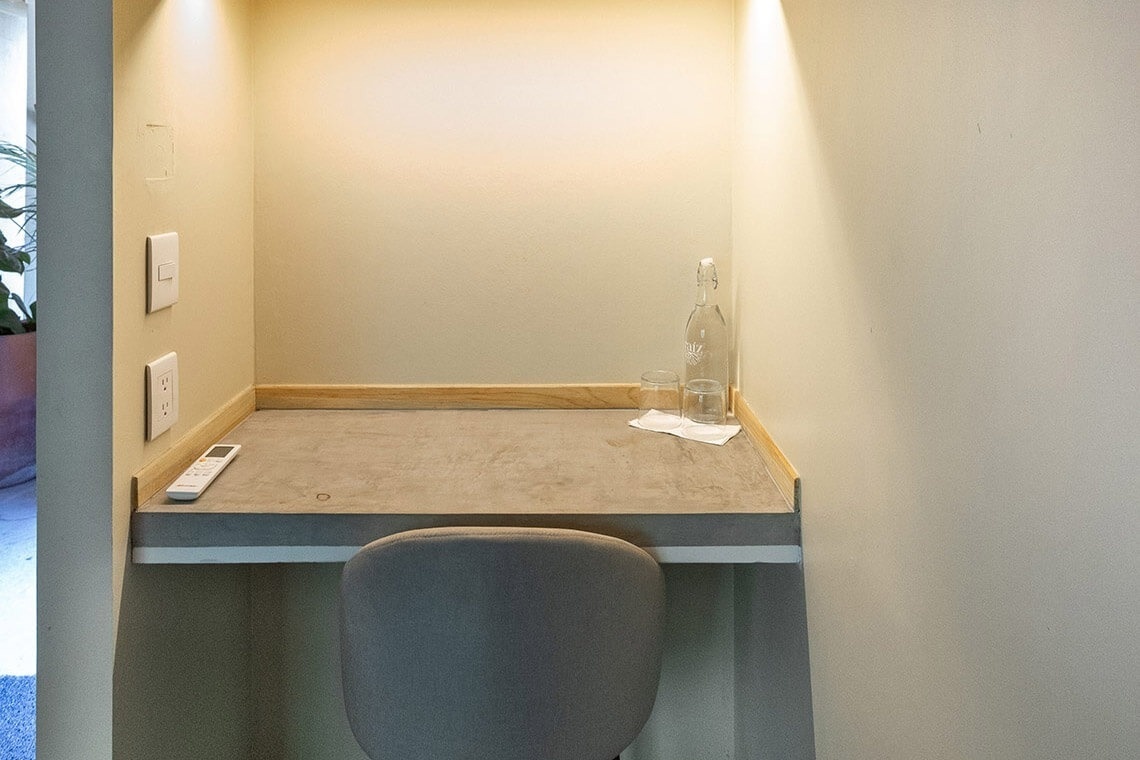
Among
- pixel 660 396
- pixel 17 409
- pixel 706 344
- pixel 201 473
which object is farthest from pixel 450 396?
pixel 17 409

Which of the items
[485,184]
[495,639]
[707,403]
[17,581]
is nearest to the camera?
[495,639]

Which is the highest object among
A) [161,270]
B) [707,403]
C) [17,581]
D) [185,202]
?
[185,202]

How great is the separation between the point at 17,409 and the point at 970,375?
1320mm

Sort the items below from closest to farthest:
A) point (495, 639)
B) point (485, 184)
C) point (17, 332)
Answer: point (495, 639) < point (17, 332) < point (485, 184)

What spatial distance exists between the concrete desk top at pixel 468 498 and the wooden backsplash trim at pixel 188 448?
0.09 feet

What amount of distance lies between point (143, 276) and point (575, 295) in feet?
3.00

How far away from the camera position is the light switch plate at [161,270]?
1.39 meters

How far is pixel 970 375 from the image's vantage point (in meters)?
0.79

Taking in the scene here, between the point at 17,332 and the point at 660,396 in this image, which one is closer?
the point at 17,332

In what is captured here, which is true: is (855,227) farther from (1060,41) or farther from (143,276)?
(143,276)

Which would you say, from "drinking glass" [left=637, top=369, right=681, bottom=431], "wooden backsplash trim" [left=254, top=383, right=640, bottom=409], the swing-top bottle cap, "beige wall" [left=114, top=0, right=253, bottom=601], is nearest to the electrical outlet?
"beige wall" [left=114, top=0, right=253, bottom=601]

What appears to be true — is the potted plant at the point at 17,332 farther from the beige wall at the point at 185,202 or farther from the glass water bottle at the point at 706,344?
the glass water bottle at the point at 706,344

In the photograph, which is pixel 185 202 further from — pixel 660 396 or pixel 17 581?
pixel 660 396

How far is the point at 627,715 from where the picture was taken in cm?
132
